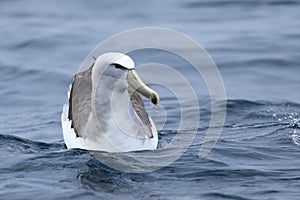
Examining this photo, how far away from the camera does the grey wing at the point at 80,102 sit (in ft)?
33.6

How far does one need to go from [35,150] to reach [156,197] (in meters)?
2.35

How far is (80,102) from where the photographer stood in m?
10.6

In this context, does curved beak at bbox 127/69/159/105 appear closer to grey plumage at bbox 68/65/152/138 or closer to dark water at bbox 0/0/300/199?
grey plumage at bbox 68/65/152/138

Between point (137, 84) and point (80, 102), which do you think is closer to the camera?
point (137, 84)

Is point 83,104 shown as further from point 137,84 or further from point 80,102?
point 137,84

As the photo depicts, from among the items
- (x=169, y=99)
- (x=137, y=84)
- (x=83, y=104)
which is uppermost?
(x=137, y=84)

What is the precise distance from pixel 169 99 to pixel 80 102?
106 inches

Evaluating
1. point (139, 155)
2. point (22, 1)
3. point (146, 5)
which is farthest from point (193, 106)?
point (22, 1)

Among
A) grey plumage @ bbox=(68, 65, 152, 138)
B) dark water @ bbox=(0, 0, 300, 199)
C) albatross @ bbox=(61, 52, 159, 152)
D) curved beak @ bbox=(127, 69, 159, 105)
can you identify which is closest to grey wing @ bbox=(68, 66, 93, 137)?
grey plumage @ bbox=(68, 65, 152, 138)

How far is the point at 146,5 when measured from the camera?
1966 cm

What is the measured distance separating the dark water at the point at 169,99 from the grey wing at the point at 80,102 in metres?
0.37

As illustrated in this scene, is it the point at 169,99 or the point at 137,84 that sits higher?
the point at 137,84

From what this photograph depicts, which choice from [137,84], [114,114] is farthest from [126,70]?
[114,114]

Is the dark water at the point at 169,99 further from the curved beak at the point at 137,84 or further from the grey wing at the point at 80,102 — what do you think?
the curved beak at the point at 137,84
